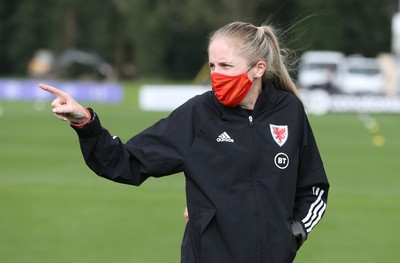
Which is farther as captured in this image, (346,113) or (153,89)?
(153,89)

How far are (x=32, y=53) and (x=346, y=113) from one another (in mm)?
40551

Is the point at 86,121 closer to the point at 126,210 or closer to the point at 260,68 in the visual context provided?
the point at 260,68

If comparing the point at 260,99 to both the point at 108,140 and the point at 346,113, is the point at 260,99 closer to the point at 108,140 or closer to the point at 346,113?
the point at 108,140

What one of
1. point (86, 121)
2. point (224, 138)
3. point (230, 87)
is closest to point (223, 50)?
point (230, 87)

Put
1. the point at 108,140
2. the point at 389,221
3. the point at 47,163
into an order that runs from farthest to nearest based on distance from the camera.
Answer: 1. the point at 47,163
2. the point at 389,221
3. the point at 108,140

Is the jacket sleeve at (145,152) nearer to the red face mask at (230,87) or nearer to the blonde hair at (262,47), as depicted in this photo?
the red face mask at (230,87)

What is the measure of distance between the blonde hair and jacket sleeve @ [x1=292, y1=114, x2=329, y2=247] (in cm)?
27

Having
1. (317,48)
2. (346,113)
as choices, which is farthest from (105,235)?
(317,48)

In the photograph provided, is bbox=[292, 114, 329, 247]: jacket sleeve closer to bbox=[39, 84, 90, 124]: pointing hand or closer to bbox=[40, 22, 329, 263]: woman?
bbox=[40, 22, 329, 263]: woman

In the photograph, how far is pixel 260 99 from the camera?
4523 mm

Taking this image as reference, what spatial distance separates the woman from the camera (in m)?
4.32

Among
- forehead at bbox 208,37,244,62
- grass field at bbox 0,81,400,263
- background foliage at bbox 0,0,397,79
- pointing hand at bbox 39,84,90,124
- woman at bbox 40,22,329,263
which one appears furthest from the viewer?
background foliage at bbox 0,0,397,79

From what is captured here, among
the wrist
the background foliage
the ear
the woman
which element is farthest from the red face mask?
the background foliage

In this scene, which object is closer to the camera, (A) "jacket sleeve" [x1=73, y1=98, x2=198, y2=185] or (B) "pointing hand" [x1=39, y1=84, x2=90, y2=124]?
(B) "pointing hand" [x1=39, y1=84, x2=90, y2=124]
